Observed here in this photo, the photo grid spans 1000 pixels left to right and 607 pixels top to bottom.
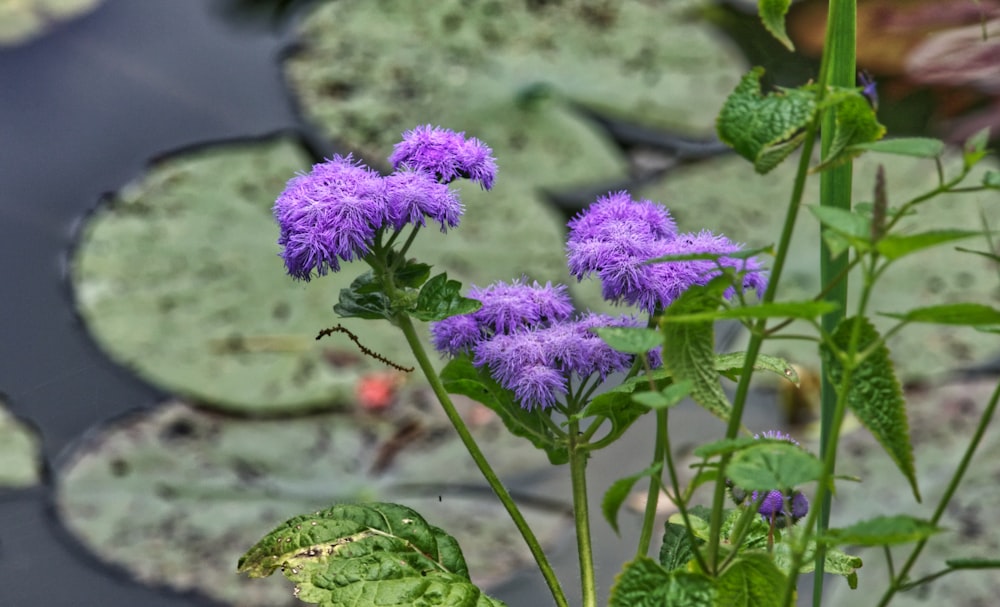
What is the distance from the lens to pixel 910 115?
6.84 feet

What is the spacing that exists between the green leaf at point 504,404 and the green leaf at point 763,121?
0.33 metres

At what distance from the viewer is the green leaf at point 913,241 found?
1.49 feet

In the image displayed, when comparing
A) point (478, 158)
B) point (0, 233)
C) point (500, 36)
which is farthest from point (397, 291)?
point (500, 36)

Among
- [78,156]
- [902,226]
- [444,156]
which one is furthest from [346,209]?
[78,156]

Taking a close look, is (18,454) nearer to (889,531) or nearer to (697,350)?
(697,350)

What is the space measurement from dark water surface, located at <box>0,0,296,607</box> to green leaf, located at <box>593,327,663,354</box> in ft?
3.08

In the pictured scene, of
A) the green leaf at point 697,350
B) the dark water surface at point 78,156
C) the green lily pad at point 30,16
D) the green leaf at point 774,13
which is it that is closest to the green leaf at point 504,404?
the green leaf at point 697,350

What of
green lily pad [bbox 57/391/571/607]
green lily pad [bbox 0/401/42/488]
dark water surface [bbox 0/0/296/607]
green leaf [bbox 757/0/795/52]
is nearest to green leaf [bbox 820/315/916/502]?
green leaf [bbox 757/0/795/52]

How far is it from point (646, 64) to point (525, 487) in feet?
3.45

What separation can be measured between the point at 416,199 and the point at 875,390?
360mm

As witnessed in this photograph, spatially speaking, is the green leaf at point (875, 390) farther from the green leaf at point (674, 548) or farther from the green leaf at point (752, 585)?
the green leaf at point (674, 548)

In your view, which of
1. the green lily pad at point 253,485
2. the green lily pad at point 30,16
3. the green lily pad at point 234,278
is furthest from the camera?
the green lily pad at point 30,16

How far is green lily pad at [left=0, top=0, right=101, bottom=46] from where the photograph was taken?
2164mm

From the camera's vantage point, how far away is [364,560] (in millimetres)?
780
